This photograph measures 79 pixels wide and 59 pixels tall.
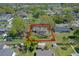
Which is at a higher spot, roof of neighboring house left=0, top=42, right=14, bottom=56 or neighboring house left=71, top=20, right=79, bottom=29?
neighboring house left=71, top=20, right=79, bottom=29

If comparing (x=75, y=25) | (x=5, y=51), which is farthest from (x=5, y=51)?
(x=75, y=25)

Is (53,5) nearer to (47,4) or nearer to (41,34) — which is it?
(47,4)

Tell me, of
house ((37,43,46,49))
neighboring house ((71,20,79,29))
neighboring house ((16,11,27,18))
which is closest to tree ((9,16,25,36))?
neighboring house ((16,11,27,18))

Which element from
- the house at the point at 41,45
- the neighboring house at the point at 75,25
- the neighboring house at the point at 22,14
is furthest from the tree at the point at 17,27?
the neighboring house at the point at 75,25

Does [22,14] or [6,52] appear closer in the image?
[6,52]

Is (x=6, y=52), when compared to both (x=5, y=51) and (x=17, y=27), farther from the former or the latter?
(x=17, y=27)

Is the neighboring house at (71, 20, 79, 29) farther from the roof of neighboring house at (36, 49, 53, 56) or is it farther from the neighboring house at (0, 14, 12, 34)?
the neighboring house at (0, 14, 12, 34)

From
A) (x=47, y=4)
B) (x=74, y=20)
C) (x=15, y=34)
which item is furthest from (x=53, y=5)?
(x=15, y=34)

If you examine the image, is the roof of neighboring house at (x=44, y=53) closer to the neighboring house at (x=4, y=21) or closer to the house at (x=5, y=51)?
the house at (x=5, y=51)
